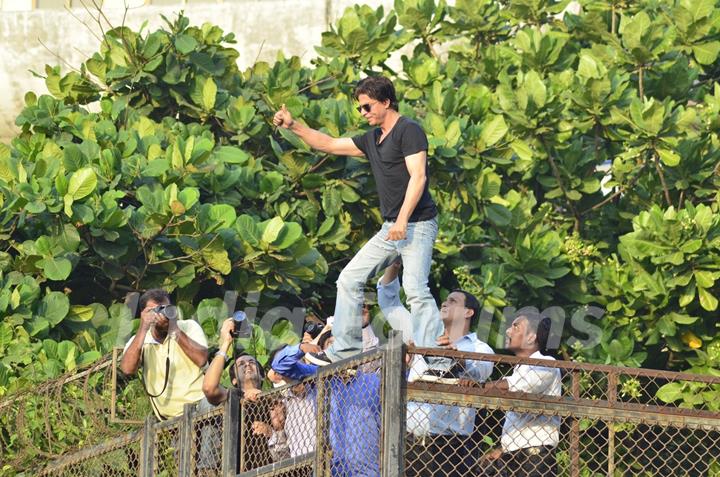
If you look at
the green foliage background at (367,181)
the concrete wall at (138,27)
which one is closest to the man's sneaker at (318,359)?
the green foliage background at (367,181)

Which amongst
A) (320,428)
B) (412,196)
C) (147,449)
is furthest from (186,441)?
(412,196)

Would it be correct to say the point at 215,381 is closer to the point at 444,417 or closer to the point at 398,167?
the point at 444,417

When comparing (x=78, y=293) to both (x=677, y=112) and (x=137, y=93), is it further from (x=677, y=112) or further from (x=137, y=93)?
(x=677, y=112)

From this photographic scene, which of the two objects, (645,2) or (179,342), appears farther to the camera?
(645,2)

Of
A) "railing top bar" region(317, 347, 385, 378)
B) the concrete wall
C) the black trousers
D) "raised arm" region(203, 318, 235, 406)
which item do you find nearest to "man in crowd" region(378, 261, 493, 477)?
the black trousers

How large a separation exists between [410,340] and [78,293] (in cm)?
423

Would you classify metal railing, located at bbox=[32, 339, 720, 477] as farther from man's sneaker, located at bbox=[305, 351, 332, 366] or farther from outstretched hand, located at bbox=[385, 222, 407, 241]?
outstretched hand, located at bbox=[385, 222, 407, 241]

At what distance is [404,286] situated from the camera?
8.71 metres

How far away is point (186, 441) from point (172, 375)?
2.30 feet

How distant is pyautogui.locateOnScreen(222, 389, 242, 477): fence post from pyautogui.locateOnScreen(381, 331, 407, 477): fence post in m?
1.09

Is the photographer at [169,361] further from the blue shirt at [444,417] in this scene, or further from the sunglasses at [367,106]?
the sunglasses at [367,106]

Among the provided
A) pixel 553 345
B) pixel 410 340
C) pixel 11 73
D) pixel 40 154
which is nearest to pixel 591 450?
pixel 553 345

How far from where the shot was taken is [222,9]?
17.1 metres

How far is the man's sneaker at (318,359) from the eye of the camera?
859cm
